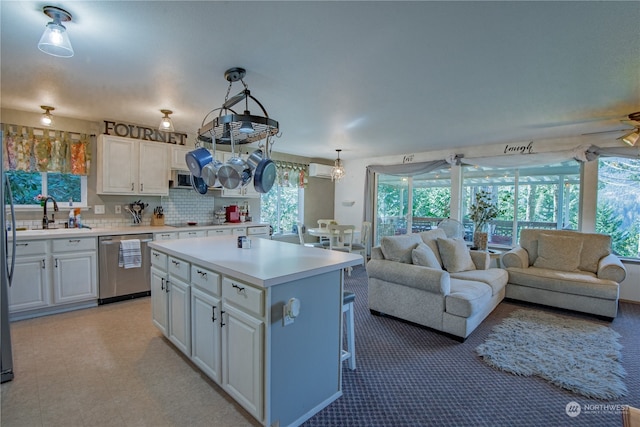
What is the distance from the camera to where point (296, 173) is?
6695 mm

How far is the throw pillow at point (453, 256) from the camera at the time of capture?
3.82m

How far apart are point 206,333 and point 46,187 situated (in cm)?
348

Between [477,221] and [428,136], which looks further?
[477,221]

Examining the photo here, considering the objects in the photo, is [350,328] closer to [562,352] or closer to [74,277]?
[562,352]

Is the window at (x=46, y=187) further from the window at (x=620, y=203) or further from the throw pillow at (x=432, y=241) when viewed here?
the window at (x=620, y=203)

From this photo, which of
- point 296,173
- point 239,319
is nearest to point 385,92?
point 239,319

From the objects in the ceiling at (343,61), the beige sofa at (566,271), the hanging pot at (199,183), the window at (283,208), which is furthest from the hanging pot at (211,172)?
the beige sofa at (566,271)

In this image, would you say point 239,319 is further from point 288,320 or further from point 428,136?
point 428,136

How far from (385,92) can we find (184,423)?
3074mm

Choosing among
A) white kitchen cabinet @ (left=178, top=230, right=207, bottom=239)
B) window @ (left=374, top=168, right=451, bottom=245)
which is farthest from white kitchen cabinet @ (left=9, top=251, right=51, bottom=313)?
window @ (left=374, top=168, right=451, bottom=245)

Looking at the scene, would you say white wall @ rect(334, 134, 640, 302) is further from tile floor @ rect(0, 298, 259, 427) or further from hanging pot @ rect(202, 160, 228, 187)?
tile floor @ rect(0, 298, 259, 427)

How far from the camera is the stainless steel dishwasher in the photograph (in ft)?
12.3

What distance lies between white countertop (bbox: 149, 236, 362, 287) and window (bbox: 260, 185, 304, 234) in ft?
11.3

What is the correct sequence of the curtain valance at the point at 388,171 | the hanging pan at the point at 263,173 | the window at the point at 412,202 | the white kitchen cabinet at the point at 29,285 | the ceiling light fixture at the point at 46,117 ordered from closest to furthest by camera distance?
the hanging pan at the point at 263,173 → the white kitchen cabinet at the point at 29,285 → the ceiling light fixture at the point at 46,117 → the curtain valance at the point at 388,171 → the window at the point at 412,202
